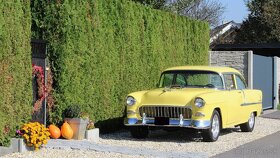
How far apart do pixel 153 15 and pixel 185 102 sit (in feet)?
15.5

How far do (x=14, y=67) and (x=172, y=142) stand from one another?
12.7 feet

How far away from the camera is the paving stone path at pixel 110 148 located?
10.0 metres

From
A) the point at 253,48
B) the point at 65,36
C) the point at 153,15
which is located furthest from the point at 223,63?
the point at 65,36

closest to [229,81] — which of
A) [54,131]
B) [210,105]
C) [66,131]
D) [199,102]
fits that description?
[210,105]

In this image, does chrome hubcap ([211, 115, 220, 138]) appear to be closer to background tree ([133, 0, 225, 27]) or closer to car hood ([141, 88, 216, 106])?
car hood ([141, 88, 216, 106])

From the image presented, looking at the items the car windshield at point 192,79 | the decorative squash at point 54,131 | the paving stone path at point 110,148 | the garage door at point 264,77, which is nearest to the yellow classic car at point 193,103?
the car windshield at point 192,79

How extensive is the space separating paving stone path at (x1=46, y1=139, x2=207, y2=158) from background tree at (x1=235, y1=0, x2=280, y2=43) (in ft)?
104

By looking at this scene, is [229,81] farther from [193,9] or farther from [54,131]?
[193,9]

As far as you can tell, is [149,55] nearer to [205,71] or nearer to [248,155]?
[205,71]

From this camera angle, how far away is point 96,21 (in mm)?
12891

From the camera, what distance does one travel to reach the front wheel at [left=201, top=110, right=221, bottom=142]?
1203 centimetres

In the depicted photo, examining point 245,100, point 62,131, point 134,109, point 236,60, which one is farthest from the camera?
point 236,60

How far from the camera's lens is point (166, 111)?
11.9 meters

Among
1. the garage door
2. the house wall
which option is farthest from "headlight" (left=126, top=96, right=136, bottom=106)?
the garage door
